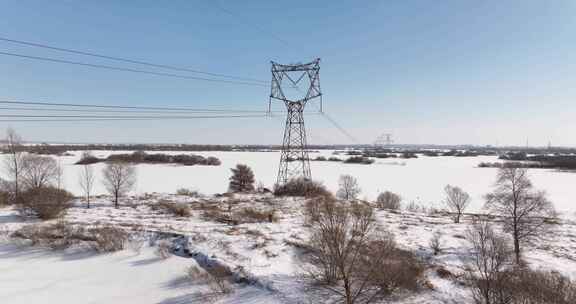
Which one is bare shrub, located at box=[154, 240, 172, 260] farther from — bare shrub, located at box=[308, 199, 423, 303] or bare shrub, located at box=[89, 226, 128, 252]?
bare shrub, located at box=[308, 199, 423, 303]

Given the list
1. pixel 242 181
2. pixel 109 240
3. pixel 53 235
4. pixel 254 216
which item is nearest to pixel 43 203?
pixel 53 235

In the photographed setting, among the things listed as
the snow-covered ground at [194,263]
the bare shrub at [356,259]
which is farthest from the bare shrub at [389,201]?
the bare shrub at [356,259]

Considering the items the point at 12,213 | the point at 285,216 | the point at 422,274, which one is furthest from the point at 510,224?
the point at 12,213

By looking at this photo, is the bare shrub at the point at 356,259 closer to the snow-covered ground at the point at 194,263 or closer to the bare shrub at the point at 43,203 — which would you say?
the snow-covered ground at the point at 194,263

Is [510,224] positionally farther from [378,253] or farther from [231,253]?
[231,253]

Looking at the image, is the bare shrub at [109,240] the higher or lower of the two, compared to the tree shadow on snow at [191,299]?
higher
